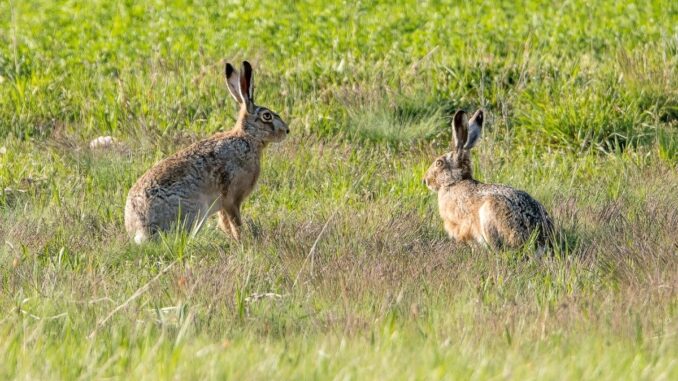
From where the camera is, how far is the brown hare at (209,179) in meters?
7.27

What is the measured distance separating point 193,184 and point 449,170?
5.22ft

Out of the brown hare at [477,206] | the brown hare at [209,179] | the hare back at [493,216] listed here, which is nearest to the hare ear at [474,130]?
the brown hare at [477,206]

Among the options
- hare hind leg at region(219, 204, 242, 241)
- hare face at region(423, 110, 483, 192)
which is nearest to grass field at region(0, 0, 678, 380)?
hare hind leg at region(219, 204, 242, 241)

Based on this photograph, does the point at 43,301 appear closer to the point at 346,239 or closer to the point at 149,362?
the point at 149,362

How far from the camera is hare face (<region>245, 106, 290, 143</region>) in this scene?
830 cm

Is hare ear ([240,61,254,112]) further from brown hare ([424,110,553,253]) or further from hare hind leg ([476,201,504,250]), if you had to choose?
hare hind leg ([476,201,504,250])

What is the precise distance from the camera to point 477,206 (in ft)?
24.1

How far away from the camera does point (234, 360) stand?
14.7ft

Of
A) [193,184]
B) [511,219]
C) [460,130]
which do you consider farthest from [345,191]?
[511,219]

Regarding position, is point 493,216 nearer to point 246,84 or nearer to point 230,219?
point 230,219

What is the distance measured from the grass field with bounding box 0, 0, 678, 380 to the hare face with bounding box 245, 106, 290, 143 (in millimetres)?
448

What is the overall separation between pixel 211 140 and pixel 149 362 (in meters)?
3.64

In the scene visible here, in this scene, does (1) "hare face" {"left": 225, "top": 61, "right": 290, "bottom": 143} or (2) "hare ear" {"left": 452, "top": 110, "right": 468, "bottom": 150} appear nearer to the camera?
(2) "hare ear" {"left": 452, "top": 110, "right": 468, "bottom": 150}

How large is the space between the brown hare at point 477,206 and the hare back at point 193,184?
1.16m
